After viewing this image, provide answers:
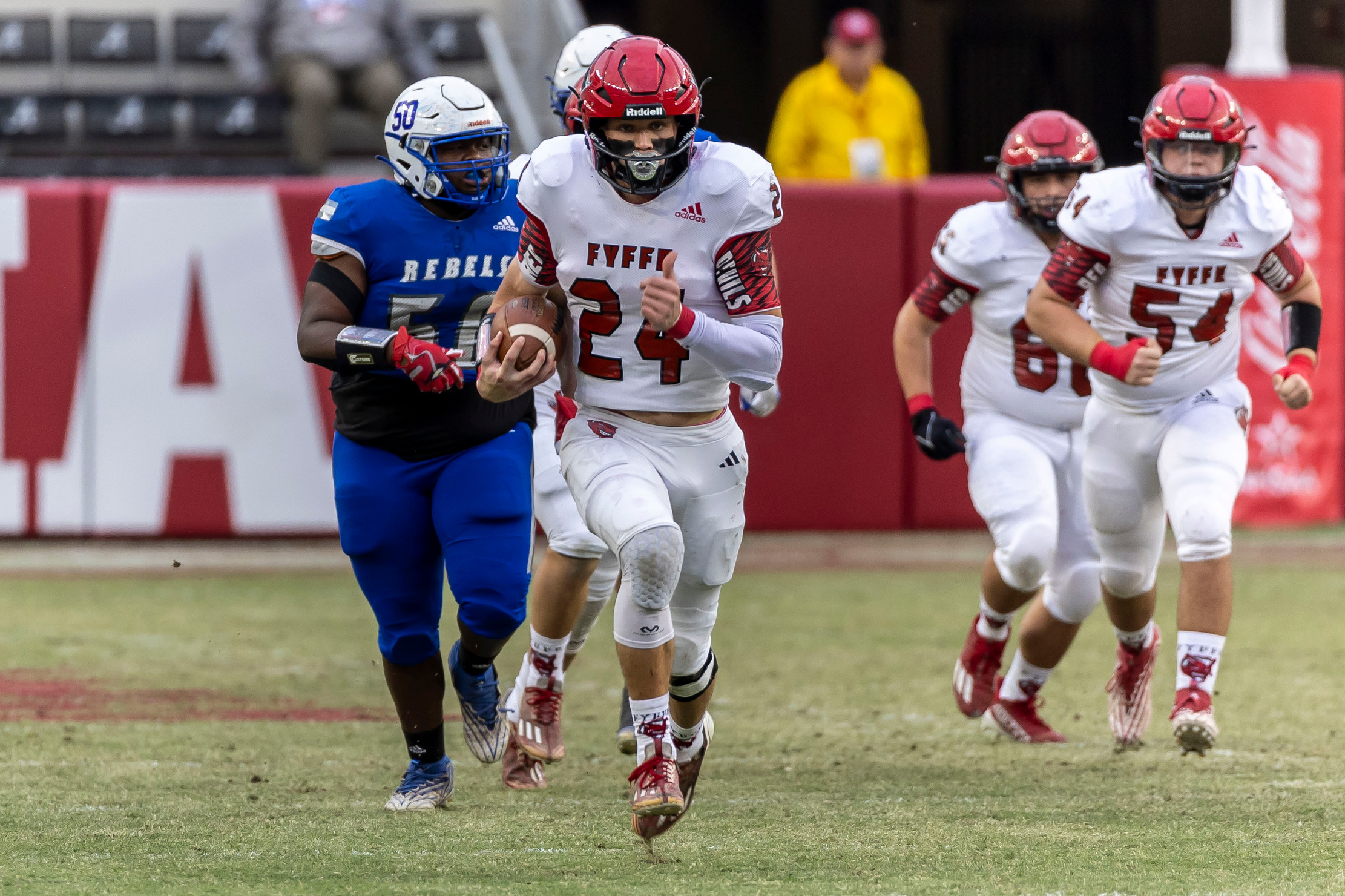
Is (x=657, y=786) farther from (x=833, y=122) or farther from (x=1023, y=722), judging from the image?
(x=833, y=122)

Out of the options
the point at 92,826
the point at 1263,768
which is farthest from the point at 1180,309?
the point at 92,826

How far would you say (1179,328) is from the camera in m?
5.36

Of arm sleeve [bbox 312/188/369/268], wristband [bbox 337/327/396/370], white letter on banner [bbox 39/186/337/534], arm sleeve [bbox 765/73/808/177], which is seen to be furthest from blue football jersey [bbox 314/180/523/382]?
arm sleeve [bbox 765/73/808/177]

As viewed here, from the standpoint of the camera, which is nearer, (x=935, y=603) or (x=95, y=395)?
(x=935, y=603)

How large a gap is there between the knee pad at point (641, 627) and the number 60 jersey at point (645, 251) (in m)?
0.47

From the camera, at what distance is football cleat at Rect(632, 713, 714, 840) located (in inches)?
161

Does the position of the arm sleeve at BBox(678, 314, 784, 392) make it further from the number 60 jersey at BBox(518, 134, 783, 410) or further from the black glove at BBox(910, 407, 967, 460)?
the black glove at BBox(910, 407, 967, 460)

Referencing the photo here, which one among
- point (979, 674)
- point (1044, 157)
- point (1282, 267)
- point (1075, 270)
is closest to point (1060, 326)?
point (1075, 270)

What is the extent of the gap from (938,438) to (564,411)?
1402 mm

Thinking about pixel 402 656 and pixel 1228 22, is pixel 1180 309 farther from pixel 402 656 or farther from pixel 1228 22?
pixel 1228 22

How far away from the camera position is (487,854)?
4.25m

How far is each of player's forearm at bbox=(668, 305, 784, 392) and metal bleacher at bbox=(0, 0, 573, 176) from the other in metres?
6.35

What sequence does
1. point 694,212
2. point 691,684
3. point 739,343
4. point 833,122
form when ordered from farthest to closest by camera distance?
point 833,122, point 691,684, point 694,212, point 739,343

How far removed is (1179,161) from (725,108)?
8987mm
